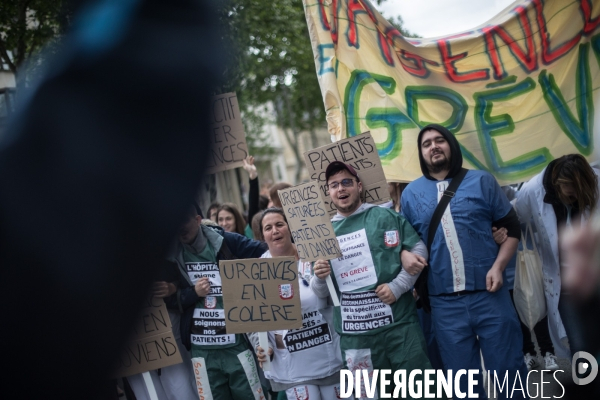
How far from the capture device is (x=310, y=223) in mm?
4723

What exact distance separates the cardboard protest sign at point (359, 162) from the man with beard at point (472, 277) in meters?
0.34

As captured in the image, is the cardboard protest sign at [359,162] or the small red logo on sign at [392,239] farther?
the cardboard protest sign at [359,162]

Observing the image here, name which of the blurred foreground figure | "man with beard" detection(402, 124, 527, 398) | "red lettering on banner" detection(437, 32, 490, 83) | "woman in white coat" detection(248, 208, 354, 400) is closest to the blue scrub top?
"man with beard" detection(402, 124, 527, 398)

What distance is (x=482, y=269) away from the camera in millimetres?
4582

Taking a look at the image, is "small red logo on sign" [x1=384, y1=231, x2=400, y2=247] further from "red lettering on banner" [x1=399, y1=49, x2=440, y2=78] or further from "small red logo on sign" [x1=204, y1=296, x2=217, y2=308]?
"red lettering on banner" [x1=399, y1=49, x2=440, y2=78]

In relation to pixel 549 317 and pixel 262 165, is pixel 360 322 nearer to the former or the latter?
pixel 549 317

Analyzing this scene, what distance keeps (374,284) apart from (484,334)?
824mm

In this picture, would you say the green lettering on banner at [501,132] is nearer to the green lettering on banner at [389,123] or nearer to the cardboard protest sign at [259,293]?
the green lettering on banner at [389,123]

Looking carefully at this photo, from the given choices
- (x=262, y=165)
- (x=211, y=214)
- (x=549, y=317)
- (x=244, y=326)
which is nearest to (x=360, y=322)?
(x=244, y=326)

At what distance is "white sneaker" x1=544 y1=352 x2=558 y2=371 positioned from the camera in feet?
21.0

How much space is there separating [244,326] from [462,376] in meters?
1.54

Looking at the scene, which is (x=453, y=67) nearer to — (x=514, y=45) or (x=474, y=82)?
(x=474, y=82)

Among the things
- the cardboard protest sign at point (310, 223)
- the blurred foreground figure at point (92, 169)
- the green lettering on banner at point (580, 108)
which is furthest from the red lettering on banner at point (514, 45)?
the blurred foreground figure at point (92, 169)

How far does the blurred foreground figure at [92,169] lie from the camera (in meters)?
0.66
